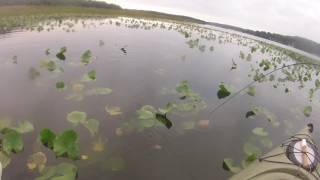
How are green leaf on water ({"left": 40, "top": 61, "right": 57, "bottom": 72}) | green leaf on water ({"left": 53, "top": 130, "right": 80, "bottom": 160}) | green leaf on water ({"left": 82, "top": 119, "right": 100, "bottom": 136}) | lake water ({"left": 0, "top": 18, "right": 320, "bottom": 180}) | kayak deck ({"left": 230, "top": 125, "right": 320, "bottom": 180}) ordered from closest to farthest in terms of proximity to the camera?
1. kayak deck ({"left": 230, "top": 125, "right": 320, "bottom": 180})
2. green leaf on water ({"left": 53, "top": 130, "right": 80, "bottom": 160})
3. lake water ({"left": 0, "top": 18, "right": 320, "bottom": 180})
4. green leaf on water ({"left": 82, "top": 119, "right": 100, "bottom": 136})
5. green leaf on water ({"left": 40, "top": 61, "right": 57, "bottom": 72})

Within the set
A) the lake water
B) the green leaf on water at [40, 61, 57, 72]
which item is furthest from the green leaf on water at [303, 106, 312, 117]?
the green leaf on water at [40, 61, 57, 72]

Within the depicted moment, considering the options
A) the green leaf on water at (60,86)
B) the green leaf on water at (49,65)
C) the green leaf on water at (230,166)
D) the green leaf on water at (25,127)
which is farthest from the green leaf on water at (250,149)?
the green leaf on water at (49,65)

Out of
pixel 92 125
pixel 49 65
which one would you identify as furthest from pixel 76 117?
pixel 49 65

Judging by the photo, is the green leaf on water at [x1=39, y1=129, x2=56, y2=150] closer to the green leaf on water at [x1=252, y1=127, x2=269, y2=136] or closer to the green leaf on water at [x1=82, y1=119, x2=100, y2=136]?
the green leaf on water at [x1=82, y1=119, x2=100, y2=136]

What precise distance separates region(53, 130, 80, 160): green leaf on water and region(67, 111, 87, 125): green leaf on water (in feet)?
7.29

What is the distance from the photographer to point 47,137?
8188mm

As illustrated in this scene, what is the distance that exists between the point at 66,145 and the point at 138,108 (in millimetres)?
4768

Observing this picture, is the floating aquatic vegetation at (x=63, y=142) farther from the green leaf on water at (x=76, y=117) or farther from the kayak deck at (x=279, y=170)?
the kayak deck at (x=279, y=170)

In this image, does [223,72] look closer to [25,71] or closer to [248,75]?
[248,75]

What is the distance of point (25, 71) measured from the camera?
15898 millimetres

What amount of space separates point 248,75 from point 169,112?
1184cm

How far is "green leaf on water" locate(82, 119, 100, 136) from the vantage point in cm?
1005

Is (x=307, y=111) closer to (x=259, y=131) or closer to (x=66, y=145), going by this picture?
(x=259, y=131)

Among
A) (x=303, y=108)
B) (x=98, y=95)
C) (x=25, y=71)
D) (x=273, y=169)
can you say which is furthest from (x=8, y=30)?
(x=273, y=169)
